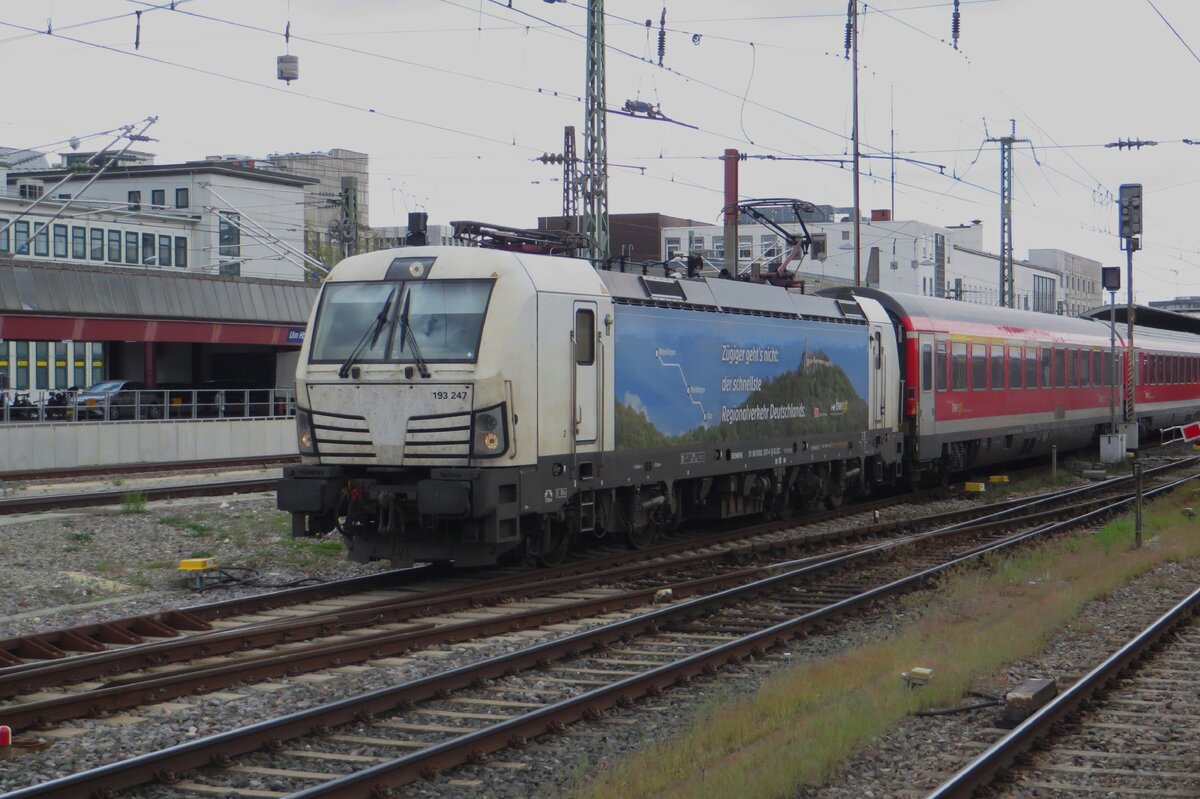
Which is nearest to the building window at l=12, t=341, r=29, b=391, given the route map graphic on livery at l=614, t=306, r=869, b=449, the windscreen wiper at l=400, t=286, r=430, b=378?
the route map graphic on livery at l=614, t=306, r=869, b=449

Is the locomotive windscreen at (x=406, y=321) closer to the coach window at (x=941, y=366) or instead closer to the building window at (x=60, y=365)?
the coach window at (x=941, y=366)

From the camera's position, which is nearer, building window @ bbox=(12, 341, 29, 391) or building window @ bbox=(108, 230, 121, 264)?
building window @ bbox=(12, 341, 29, 391)

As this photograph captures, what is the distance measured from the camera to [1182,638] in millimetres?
11766

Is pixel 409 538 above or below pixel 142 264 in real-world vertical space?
below

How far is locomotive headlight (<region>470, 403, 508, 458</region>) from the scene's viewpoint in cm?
1298

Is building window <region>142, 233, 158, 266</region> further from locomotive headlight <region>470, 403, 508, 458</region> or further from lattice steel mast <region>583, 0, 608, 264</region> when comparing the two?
locomotive headlight <region>470, 403, 508, 458</region>

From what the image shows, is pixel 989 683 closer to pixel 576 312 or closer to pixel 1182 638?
pixel 1182 638

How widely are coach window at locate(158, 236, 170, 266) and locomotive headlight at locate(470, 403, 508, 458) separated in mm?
45919

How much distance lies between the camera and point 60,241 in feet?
178

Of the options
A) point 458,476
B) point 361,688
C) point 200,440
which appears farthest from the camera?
point 200,440

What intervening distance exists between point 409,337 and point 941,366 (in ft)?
44.6

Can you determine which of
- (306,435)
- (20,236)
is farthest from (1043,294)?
(306,435)

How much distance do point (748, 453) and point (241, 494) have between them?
29.6 feet

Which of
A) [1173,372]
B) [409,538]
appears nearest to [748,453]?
[409,538]
